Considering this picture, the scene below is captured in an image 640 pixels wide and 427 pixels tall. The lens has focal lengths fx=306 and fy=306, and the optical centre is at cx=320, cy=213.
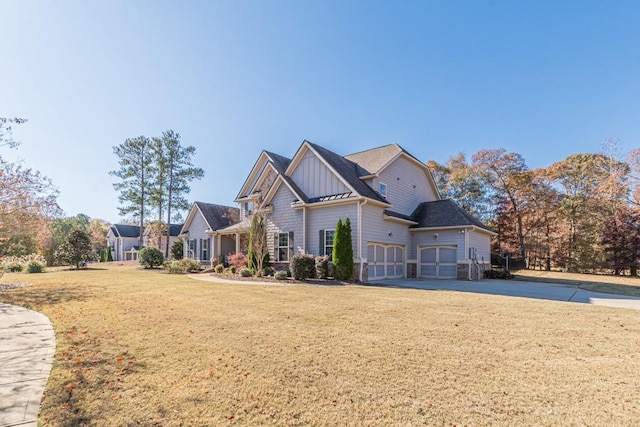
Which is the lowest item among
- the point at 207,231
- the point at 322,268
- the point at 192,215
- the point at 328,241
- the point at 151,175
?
the point at 322,268

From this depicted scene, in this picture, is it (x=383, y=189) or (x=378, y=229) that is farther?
(x=383, y=189)

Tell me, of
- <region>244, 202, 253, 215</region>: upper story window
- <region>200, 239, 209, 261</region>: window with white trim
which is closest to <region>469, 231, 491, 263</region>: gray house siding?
<region>244, 202, 253, 215</region>: upper story window

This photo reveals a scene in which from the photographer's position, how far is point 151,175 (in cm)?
3666

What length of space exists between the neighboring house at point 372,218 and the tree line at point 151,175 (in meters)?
20.4

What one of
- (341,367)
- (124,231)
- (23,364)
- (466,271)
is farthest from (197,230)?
(124,231)

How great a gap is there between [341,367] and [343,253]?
11.6 metres

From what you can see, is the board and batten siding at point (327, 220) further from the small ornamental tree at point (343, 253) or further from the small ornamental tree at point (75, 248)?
the small ornamental tree at point (75, 248)

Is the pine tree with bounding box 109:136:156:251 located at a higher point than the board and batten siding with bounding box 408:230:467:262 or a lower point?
higher

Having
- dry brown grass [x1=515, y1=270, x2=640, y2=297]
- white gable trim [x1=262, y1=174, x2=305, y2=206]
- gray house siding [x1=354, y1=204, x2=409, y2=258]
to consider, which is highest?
white gable trim [x1=262, y1=174, x2=305, y2=206]

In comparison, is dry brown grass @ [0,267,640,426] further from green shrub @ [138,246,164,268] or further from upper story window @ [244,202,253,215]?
green shrub @ [138,246,164,268]

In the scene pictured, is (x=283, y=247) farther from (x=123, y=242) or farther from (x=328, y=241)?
(x=123, y=242)

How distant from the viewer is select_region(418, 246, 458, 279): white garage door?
19.0 metres

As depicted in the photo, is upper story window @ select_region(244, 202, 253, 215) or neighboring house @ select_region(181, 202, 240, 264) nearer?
upper story window @ select_region(244, 202, 253, 215)

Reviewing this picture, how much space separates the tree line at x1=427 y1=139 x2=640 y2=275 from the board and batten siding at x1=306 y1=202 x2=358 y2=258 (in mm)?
23018
